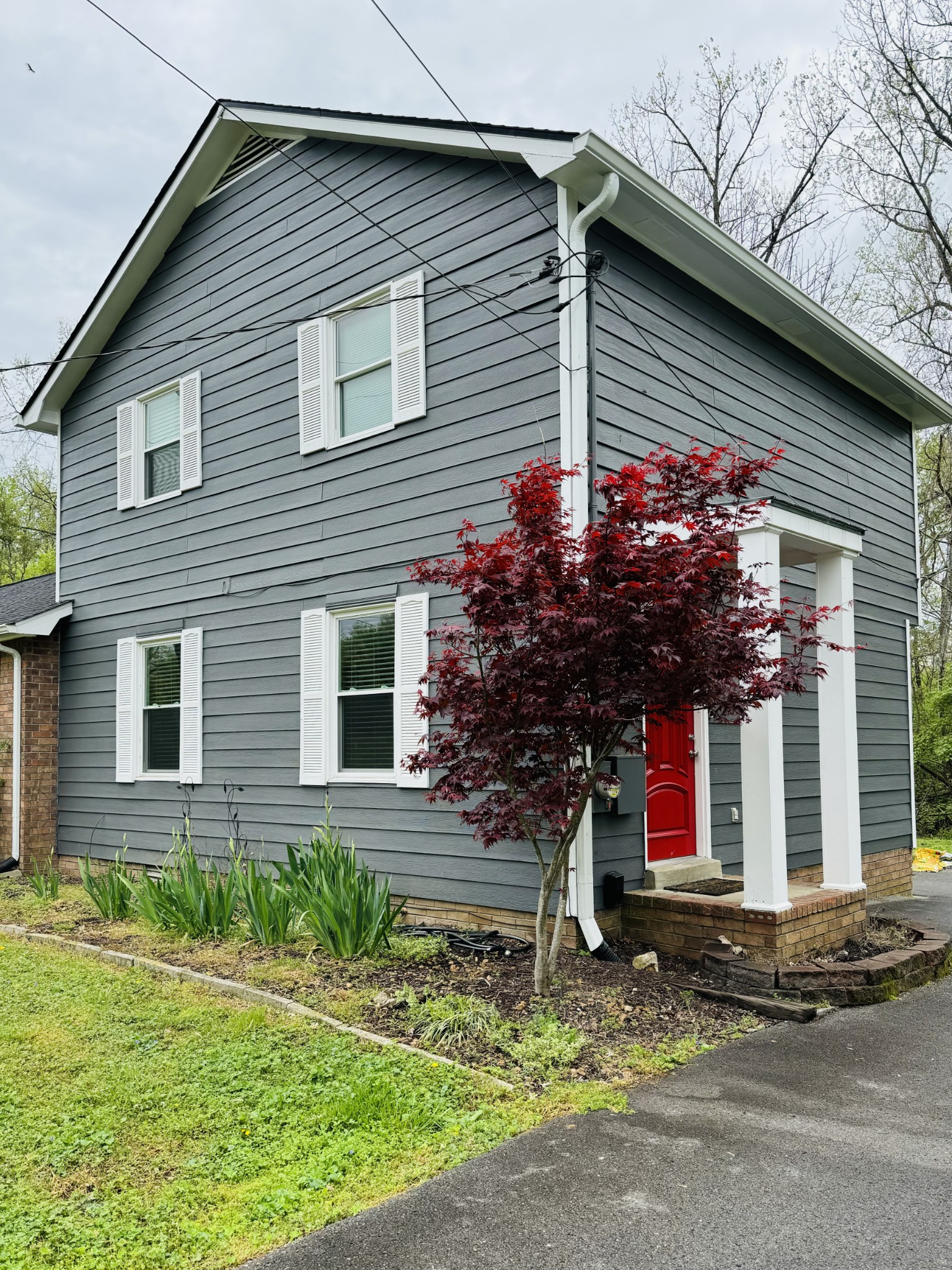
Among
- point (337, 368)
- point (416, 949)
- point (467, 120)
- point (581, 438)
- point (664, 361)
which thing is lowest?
point (416, 949)

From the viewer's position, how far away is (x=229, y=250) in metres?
10.5

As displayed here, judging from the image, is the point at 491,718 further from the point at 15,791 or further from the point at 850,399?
the point at 15,791

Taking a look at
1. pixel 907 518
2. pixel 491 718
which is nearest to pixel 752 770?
pixel 491 718

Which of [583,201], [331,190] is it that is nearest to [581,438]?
[583,201]

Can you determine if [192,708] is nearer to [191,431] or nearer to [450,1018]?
[191,431]

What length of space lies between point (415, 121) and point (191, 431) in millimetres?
4109

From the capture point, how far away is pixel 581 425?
6.97 metres

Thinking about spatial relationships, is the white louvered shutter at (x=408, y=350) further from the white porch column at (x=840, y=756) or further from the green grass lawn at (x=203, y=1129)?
the green grass lawn at (x=203, y=1129)

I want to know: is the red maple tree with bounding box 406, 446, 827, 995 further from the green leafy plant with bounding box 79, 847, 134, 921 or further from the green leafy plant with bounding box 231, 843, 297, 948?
the green leafy plant with bounding box 79, 847, 134, 921

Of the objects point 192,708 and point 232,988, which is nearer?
point 232,988

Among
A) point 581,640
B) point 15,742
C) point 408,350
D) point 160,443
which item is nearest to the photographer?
point 581,640

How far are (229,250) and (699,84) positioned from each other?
13.9 metres

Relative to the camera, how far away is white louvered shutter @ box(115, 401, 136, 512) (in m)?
11.5

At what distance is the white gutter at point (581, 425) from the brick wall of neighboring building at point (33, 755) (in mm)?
7547
